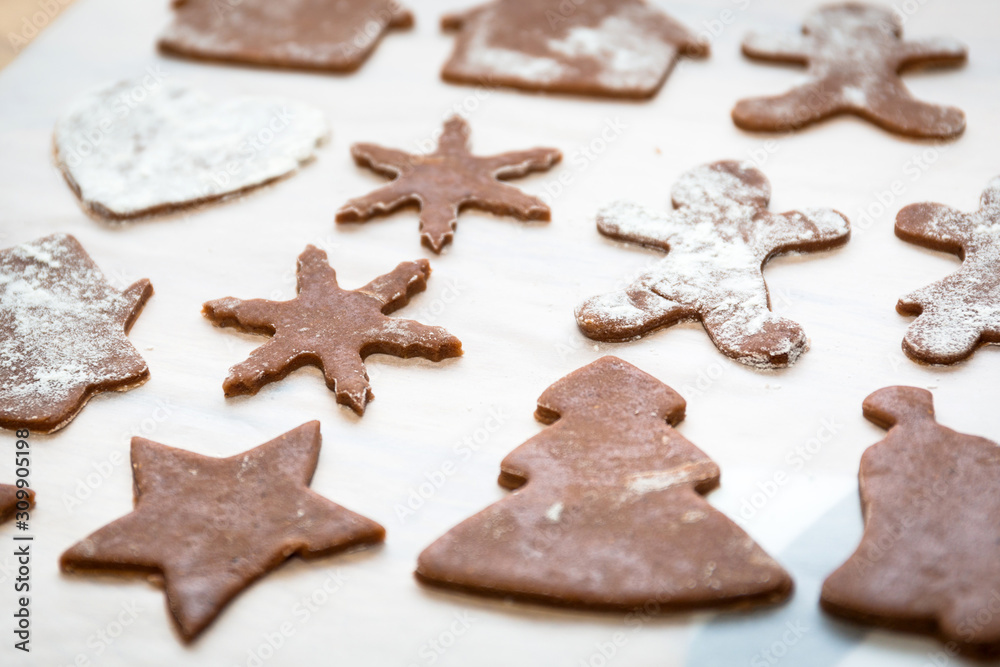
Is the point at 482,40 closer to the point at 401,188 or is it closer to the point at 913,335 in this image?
the point at 401,188

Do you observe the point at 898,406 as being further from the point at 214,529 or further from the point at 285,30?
the point at 285,30

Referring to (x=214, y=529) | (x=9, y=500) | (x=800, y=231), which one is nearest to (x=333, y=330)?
(x=214, y=529)

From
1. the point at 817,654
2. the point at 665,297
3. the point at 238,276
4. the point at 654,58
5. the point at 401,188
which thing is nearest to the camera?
the point at 817,654

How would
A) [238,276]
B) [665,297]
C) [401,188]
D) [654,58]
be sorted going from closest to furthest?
[665,297]
[238,276]
[401,188]
[654,58]

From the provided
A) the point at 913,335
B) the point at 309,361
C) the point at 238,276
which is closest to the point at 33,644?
the point at 309,361

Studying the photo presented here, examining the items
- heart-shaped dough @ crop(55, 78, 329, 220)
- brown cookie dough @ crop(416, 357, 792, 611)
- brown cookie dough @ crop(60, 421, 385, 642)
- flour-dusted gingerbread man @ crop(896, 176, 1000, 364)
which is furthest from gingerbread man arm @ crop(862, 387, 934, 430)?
heart-shaped dough @ crop(55, 78, 329, 220)

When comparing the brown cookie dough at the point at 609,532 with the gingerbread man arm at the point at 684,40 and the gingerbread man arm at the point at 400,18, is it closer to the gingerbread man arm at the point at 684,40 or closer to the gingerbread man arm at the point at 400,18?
the gingerbread man arm at the point at 684,40

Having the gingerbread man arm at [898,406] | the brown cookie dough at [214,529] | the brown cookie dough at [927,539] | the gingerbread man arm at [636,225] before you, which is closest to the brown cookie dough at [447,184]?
the gingerbread man arm at [636,225]

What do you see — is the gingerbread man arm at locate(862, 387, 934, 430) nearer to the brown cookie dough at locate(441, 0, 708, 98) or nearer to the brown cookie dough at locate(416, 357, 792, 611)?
the brown cookie dough at locate(416, 357, 792, 611)
